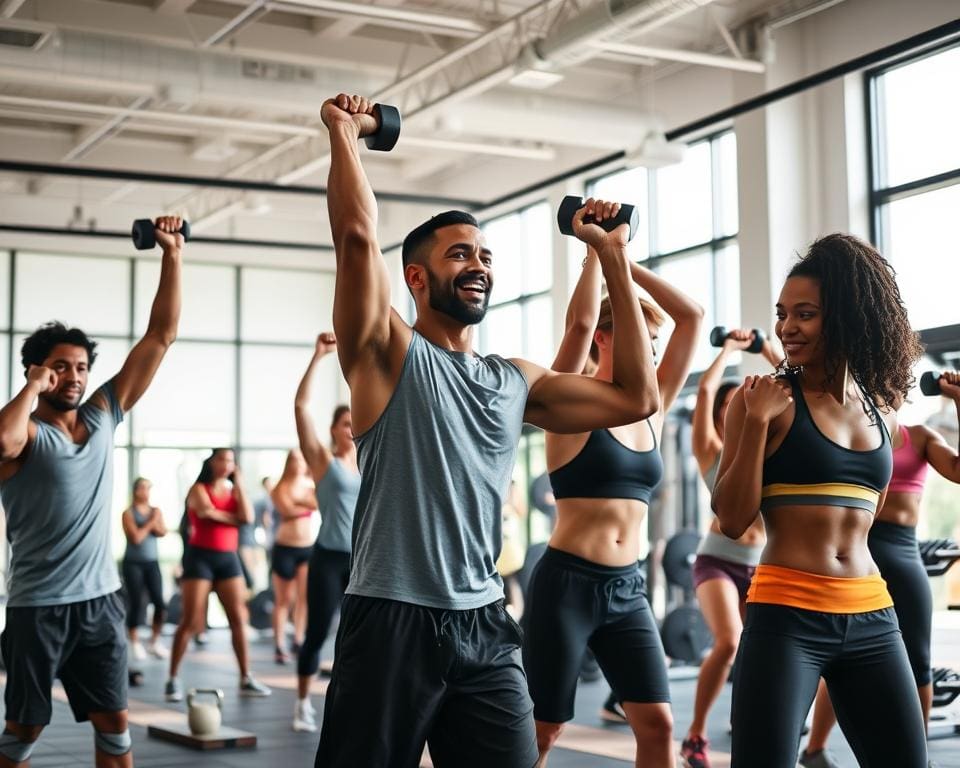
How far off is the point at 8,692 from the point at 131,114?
7.85 meters

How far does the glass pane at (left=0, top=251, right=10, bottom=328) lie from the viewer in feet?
45.3

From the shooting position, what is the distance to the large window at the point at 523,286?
1248cm

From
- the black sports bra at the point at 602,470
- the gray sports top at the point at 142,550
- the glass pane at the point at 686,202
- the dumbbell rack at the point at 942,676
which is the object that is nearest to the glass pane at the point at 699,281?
the glass pane at the point at 686,202

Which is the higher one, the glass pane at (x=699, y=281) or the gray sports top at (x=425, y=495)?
the glass pane at (x=699, y=281)

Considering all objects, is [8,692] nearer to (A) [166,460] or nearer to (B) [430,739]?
(B) [430,739]

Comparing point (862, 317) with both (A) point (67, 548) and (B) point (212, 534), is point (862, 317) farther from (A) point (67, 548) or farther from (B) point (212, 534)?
(B) point (212, 534)

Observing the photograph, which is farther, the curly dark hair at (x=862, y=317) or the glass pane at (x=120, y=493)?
the glass pane at (x=120, y=493)

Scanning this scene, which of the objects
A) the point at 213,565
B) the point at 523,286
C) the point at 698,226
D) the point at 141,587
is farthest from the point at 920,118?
the point at 141,587

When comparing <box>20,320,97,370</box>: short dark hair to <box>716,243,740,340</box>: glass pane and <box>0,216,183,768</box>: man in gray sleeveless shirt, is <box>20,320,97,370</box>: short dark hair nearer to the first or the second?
<box>0,216,183,768</box>: man in gray sleeveless shirt

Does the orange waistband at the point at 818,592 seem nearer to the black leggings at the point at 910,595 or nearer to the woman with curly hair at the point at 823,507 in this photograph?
the woman with curly hair at the point at 823,507

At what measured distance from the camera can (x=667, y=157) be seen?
33.6 feet

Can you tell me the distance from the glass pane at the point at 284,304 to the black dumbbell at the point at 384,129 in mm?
12871

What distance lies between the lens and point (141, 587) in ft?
28.8

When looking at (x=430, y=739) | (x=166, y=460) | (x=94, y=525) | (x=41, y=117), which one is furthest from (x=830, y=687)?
(x=166, y=460)
